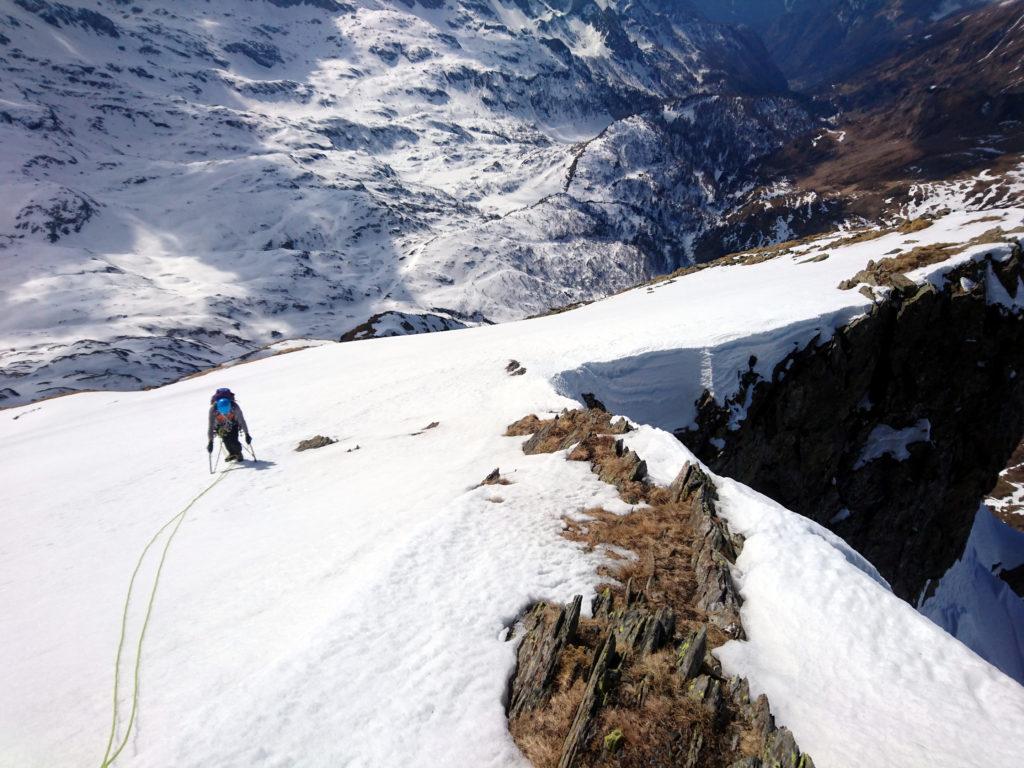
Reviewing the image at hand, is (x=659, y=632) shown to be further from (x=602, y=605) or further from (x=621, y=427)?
(x=621, y=427)

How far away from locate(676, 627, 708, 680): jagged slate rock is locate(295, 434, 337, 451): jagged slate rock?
52.0 feet

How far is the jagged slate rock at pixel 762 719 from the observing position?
5.19 meters

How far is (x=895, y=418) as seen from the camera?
28.7 metres

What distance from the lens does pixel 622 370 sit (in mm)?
22125

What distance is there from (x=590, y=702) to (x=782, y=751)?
6.34 feet

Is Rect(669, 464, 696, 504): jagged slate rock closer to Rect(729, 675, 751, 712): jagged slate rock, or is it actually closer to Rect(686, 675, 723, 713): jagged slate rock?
Rect(729, 675, 751, 712): jagged slate rock

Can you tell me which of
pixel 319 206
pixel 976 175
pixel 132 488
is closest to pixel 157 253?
pixel 319 206

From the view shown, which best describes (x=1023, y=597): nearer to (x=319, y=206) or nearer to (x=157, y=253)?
(x=319, y=206)

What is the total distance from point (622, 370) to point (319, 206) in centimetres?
19781

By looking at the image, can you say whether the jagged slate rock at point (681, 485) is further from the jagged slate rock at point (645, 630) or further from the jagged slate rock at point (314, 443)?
the jagged slate rock at point (314, 443)

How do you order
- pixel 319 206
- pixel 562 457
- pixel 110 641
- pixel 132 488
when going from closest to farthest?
pixel 110 641 → pixel 562 457 → pixel 132 488 → pixel 319 206

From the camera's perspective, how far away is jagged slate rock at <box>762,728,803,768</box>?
187 inches

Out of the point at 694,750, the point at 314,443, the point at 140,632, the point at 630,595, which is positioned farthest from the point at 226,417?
the point at 694,750

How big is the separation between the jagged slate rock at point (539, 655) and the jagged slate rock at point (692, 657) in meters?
1.36
